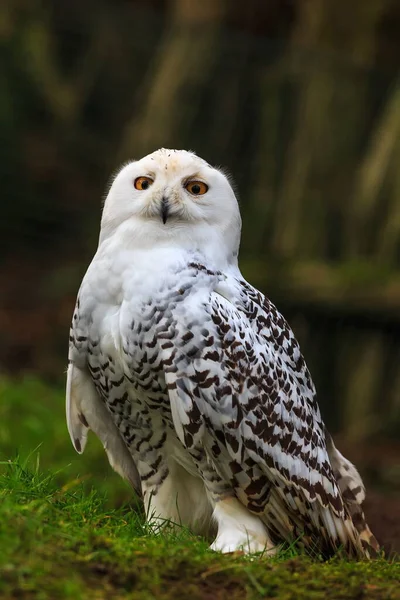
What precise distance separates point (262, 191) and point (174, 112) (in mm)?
1613

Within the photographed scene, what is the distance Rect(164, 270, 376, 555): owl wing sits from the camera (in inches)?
150

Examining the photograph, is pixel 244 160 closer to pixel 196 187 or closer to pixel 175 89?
pixel 175 89

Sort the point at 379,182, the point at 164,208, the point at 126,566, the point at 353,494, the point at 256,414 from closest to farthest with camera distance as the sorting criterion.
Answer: the point at 126,566 → the point at 256,414 → the point at 164,208 → the point at 353,494 → the point at 379,182

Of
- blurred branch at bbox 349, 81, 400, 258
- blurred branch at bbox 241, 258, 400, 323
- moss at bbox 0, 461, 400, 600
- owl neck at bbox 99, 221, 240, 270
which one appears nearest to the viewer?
moss at bbox 0, 461, 400, 600

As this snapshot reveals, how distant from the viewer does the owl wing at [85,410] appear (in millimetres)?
4109

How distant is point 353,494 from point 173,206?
163 centimetres

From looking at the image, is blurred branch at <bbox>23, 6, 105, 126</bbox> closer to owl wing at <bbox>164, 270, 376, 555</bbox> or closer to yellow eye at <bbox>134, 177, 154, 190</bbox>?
yellow eye at <bbox>134, 177, 154, 190</bbox>

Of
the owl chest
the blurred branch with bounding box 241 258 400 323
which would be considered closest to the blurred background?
the blurred branch with bounding box 241 258 400 323

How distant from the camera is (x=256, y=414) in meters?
3.94

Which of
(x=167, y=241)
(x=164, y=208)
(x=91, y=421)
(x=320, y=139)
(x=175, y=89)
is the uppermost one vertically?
(x=175, y=89)

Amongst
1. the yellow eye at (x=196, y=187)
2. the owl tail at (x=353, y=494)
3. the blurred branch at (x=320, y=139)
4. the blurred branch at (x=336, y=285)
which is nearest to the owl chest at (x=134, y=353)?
the yellow eye at (x=196, y=187)

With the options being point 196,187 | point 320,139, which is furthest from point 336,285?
point 196,187

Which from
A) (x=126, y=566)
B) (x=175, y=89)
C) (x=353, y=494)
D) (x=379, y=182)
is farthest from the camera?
(x=175, y=89)

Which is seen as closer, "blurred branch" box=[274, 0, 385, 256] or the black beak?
the black beak
